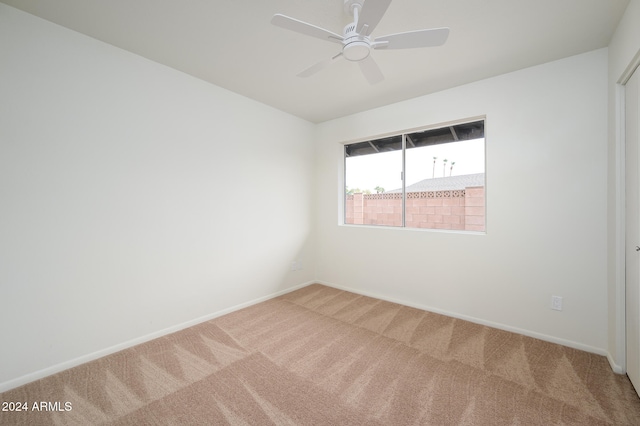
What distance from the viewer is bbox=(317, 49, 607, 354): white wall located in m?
2.11

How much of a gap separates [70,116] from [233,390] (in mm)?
2322

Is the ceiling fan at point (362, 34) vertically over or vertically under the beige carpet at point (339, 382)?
over

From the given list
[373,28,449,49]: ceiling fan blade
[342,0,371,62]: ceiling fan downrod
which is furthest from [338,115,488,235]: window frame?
[342,0,371,62]: ceiling fan downrod

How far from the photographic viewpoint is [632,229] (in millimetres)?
1702

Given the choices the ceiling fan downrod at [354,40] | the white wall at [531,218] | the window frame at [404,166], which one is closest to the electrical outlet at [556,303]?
the white wall at [531,218]

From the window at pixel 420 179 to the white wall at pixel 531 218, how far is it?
7.6 inches

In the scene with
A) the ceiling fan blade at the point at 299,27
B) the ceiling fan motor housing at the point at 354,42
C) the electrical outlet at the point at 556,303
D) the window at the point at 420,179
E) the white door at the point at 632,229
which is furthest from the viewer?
the window at the point at 420,179

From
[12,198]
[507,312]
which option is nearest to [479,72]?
[507,312]

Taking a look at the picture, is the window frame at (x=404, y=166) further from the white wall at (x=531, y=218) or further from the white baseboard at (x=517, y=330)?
the white baseboard at (x=517, y=330)

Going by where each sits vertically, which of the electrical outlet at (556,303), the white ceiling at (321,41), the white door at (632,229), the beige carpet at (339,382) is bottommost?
the beige carpet at (339,382)

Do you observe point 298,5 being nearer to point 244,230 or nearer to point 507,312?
point 244,230

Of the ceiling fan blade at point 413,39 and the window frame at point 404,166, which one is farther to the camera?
the window frame at point 404,166

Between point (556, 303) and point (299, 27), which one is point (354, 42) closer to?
point (299, 27)

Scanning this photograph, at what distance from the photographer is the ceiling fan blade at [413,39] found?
4.67 feet
